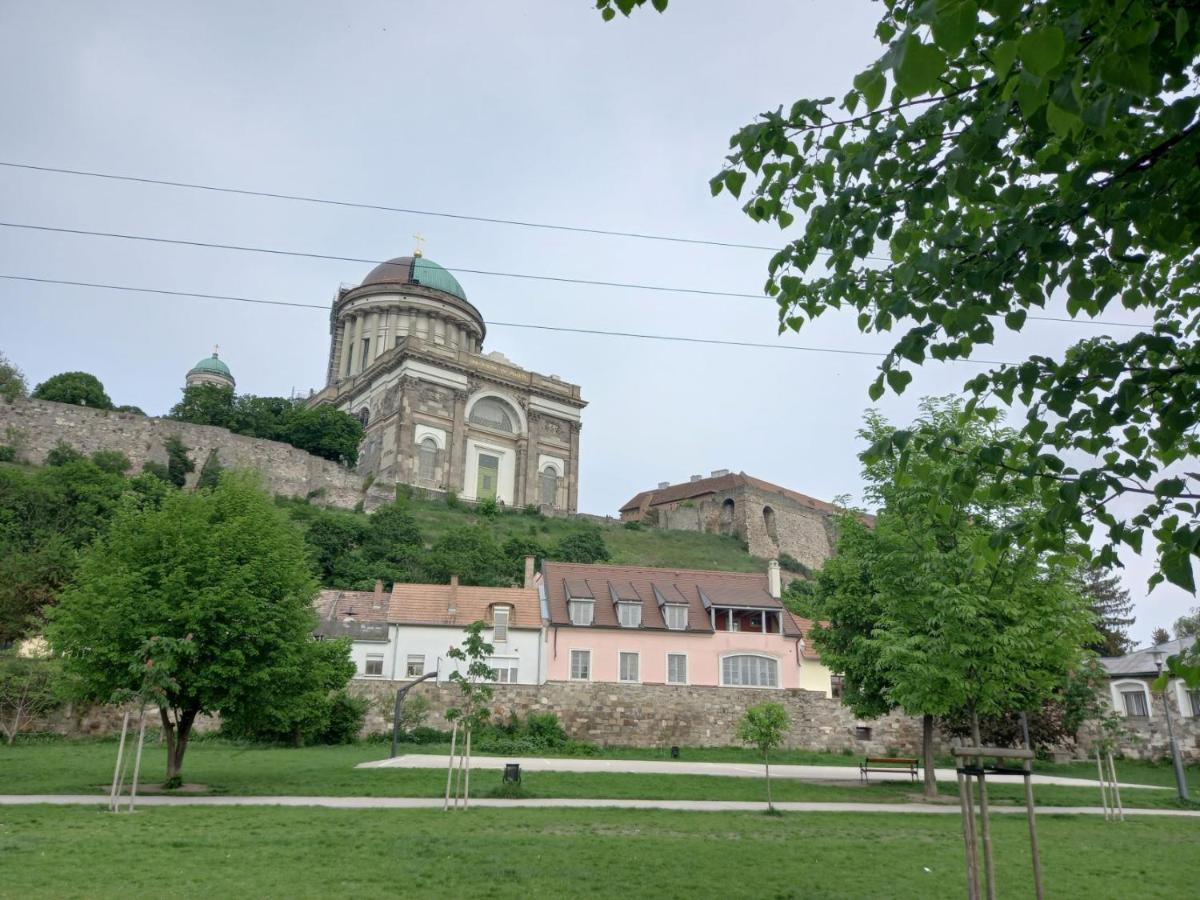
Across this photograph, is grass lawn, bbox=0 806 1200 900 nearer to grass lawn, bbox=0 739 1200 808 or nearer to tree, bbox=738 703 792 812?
grass lawn, bbox=0 739 1200 808

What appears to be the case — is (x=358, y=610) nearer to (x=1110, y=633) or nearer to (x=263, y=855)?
(x=263, y=855)

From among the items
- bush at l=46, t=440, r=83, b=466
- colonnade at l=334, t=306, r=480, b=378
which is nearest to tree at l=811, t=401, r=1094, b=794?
bush at l=46, t=440, r=83, b=466

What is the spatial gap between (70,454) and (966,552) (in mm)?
52649

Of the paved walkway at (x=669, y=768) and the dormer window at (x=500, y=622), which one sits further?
the dormer window at (x=500, y=622)

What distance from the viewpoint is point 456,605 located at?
114 ft

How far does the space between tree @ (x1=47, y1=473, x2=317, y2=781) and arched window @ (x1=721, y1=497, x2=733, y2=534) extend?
6234cm

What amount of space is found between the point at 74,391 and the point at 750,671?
53189mm

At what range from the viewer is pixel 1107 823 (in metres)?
16.3

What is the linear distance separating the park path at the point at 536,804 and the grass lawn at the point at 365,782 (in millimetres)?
692

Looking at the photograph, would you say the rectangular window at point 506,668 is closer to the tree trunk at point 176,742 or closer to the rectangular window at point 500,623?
the rectangular window at point 500,623

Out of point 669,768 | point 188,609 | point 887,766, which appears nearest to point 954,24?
point 188,609

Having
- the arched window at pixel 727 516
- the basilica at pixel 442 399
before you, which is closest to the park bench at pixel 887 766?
the basilica at pixel 442 399

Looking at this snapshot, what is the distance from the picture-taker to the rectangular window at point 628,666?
33.4 meters

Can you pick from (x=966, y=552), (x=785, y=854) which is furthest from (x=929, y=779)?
(x=785, y=854)
